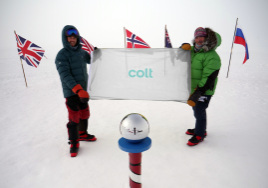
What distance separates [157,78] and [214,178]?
5.03ft

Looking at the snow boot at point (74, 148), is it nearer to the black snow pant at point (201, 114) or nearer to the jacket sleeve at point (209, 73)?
the black snow pant at point (201, 114)

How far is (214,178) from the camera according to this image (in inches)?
77.5

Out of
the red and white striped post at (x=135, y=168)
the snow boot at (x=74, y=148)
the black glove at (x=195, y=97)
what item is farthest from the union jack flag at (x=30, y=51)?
the red and white striped post at (x=135, y=168)

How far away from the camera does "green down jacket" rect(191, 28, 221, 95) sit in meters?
2.19

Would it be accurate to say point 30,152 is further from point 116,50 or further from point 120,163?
point 116,50

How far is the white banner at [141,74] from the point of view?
7.89ft

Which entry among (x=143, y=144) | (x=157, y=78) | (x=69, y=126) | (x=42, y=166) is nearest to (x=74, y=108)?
(x=69, y=126)

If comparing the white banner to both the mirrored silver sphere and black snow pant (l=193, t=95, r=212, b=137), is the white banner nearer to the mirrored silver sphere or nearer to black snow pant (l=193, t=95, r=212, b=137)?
black snow pant (l=193, t=95, r=212, b=137)

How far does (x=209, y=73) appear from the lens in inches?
87.2

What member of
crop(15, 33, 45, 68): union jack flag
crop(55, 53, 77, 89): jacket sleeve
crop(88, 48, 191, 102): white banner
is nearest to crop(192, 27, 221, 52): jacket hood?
crop(88, 48, 191, 102): white banner

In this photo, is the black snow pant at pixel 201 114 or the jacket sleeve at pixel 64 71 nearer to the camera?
the jacket sleeve at pixel 64 71

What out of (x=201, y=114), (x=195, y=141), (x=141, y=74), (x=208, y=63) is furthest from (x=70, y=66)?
(x=195, y=141)

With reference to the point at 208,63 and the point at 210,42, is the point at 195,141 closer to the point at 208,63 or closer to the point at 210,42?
the point at 208,63

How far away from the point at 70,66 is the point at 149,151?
178 cm
